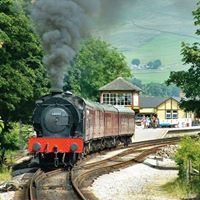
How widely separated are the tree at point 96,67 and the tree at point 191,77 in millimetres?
51618

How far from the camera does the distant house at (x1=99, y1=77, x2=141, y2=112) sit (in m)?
82.6

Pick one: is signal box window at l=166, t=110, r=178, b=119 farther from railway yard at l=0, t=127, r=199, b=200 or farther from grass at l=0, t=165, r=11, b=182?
grass at l=0, t=165, r=11, b=182

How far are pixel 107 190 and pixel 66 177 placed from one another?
365cm

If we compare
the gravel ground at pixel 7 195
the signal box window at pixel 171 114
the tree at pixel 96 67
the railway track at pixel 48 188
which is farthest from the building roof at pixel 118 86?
the gravel ground at pixel 7 195

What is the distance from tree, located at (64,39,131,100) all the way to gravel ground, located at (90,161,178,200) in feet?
185

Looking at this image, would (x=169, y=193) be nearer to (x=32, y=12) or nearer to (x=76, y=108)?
(x=76, y=108)

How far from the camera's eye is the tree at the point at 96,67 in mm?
82438

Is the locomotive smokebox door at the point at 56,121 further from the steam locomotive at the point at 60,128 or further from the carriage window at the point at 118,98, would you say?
the carriage window at the point at 118,98

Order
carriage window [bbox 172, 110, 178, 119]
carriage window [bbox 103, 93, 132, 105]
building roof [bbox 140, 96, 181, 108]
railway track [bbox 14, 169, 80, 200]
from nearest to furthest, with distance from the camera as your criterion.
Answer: railway track [bbox 14, 169, 80, 200]
carriage window [bbox 103, 93, 132, 105]
carriage window [bbox 172, 110, 178, 119]
building roof [bbox 140, 96, 181, 108]

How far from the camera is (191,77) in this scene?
2597 centimetres

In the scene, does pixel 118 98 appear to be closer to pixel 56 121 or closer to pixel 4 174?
pixel 56 121

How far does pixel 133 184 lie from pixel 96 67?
220 ft

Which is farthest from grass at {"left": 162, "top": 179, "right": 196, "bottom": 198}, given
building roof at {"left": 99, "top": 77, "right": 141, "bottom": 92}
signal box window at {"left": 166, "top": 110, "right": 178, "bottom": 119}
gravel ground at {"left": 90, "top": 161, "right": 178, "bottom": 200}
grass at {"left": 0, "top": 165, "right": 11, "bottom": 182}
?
signal box window at {"left": 166, "top": 110, "right": 178, "bottom": 119}

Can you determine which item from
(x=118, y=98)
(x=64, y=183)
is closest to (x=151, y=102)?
(x=118, y=98)
